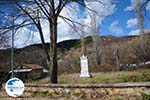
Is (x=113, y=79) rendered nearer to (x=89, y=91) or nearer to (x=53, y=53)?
(x=53, y=53)

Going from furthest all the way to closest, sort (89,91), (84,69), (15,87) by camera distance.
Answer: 1. (84,69)
2. (89,91)
3. (15,87)

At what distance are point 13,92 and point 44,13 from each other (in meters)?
8.24

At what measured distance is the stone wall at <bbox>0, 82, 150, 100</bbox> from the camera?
32.9ft

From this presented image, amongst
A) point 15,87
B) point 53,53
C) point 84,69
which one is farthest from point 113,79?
point 84,69

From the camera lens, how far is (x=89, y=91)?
11594 millimetres

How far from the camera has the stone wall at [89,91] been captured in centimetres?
1003

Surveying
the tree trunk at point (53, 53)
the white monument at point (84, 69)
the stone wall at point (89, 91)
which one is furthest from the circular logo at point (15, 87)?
the white monument at point (84, 69)

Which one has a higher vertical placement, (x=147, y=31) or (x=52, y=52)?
(x=147, y=31)

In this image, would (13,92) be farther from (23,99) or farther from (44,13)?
(44,13)

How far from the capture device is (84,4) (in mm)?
16281

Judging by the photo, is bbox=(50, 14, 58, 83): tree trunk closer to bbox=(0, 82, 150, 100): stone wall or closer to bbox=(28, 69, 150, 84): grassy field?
bbox=(0, 82, 150, 100): stone wall

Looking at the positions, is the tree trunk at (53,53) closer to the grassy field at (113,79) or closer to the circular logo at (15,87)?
the grassy field at (113,79)

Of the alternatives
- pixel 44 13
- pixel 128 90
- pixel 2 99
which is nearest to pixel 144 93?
pixel 128 90

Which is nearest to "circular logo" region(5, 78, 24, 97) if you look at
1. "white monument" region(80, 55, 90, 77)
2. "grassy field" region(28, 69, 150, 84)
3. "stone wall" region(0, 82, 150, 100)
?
"stone wall" region(0, 82, 150, 100)
